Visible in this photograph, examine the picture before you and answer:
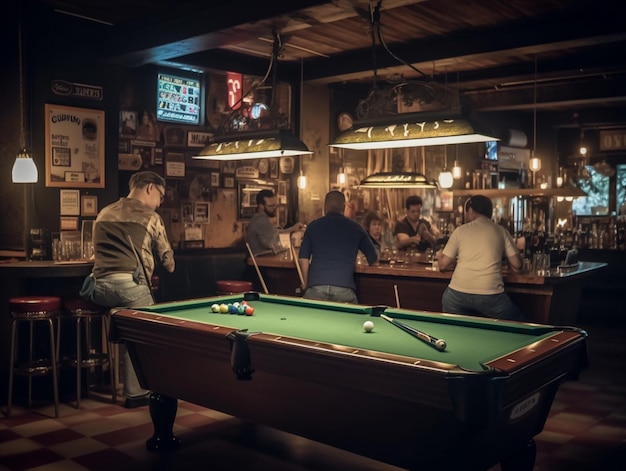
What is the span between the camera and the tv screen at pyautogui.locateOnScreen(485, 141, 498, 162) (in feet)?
39.6

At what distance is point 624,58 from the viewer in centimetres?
782

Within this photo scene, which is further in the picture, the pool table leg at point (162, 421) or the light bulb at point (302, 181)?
the light bulb at point (302, 181)

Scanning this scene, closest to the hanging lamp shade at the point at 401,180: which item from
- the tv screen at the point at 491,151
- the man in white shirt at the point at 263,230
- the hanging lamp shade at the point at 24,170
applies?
the man in white shirt at the point at 263,230

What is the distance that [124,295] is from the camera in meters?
5.19

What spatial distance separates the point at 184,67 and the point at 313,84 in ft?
6.63

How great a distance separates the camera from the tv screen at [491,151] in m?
12.1

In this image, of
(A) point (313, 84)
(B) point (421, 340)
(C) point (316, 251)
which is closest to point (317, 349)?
(B) point (421, 340)

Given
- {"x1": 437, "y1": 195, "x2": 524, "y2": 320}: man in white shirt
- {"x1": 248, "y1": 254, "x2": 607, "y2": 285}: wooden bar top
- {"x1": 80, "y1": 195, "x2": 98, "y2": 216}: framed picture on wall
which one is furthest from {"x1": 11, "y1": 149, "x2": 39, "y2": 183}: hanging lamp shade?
{"x1": 437, "y1": 195, "x2": 524, "y2": 320}: man in white shirt

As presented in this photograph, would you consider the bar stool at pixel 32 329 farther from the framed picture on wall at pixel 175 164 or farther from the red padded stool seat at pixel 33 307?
the framed picture on wall at pixel 175 164

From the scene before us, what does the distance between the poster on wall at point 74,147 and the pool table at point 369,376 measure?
2358mm

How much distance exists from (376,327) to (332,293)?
1.98 meters

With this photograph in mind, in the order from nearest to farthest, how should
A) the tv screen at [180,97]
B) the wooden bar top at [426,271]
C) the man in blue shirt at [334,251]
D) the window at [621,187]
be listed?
1. the wooden bar top at [426,271]
2. the man in blue shirt at [334,251]
3. the tv screen at [180,97]
4. the window at [621,187]

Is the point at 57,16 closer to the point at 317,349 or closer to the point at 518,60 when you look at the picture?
the point at 317,349

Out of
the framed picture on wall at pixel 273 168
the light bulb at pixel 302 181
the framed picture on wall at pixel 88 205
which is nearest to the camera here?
the framed picture on wall at pixel 88 205
